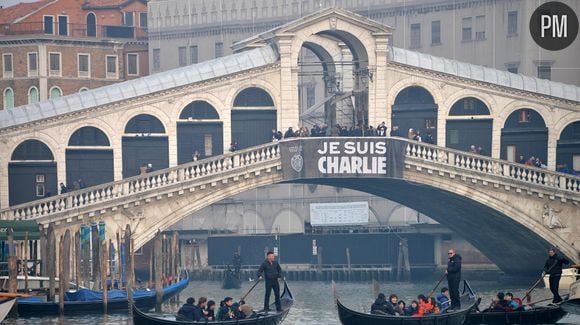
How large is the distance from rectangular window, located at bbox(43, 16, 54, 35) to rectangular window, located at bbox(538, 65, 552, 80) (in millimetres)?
24618

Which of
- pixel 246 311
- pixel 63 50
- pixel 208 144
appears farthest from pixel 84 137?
pixel 63 50

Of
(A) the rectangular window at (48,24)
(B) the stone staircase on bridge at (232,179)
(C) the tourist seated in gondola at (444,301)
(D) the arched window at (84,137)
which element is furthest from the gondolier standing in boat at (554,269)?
(A) the rectangular window at (48,24)

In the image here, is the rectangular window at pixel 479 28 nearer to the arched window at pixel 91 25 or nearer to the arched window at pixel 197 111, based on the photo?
the arched window at pixel 91 25

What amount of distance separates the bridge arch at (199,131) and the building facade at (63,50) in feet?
67.1

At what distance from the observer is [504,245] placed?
6391cm

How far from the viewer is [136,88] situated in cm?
5912

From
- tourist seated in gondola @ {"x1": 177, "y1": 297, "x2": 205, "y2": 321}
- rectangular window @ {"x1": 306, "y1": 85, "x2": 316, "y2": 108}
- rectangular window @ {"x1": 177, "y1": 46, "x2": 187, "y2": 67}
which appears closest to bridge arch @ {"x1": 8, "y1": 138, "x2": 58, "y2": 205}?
tourist seated in gondola @ {"x1": 177, "y1": 297, "x2": 205, "y2": 321}

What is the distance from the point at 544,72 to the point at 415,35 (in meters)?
Answer: 7.75

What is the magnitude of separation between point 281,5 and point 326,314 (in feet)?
109

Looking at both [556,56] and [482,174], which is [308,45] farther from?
[556,56]

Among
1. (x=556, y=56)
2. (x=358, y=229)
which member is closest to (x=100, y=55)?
(x=358, y=229)

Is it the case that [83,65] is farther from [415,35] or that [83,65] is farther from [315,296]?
[315,296]

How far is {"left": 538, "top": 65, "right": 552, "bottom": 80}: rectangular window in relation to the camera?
75000 mm

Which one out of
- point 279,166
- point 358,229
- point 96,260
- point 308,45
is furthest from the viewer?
point 358,229
